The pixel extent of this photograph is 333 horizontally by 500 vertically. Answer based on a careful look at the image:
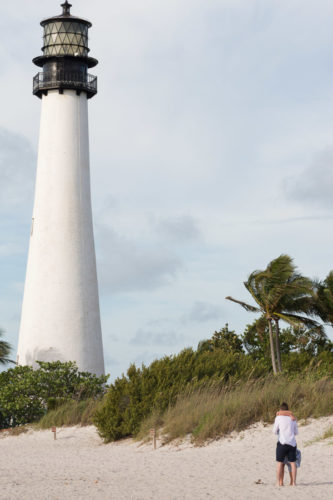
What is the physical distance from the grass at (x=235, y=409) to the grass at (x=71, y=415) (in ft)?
14.2

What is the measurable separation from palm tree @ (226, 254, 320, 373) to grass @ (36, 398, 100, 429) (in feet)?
44.3

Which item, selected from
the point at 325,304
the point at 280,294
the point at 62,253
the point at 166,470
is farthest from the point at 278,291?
the point at 166,470

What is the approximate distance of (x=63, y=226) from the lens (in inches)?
1235

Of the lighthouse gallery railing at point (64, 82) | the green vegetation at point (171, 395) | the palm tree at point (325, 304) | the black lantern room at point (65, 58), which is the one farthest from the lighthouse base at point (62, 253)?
the palm tree at point (325, 304)

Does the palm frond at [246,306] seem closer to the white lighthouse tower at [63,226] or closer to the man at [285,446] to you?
the white lighthouse tower at [63,226]

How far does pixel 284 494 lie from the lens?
41.1 ft

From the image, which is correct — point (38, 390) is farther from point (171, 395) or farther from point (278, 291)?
point (278, 291)

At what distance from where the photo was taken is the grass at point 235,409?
18734 millimetres

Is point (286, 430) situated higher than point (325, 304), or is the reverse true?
point (325, 304)

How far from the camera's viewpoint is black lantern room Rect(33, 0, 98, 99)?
32.2 m

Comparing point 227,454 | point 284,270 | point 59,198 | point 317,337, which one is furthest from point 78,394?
point 317,337

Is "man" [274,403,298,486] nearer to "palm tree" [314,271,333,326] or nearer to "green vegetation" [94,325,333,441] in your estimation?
"green vegetation" [94,325,333,441]

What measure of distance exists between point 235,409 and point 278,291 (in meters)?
18.0

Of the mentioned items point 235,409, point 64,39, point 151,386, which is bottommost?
point 235,409
